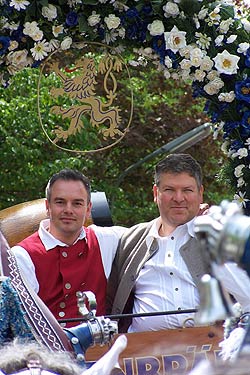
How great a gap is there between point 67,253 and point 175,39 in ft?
4.21

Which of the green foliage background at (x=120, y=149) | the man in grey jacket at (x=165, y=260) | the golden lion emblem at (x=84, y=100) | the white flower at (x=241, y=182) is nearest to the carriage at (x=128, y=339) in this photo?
the man in grey jacket at (x=165, y=260)

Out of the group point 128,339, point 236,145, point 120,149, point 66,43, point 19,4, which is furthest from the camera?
point 120,149

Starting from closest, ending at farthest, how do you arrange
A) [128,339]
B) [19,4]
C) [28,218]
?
[128,339], [19,4], [28,218]

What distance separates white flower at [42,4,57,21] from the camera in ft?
16.0

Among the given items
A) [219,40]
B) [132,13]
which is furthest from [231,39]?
[132,13]

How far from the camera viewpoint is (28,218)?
5832mm

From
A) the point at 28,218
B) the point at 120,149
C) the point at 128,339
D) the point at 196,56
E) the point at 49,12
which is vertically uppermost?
the point at 120,149

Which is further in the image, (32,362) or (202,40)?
(202,40)

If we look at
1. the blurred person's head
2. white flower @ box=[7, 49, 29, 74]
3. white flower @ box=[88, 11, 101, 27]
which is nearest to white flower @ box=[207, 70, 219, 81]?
white flower @ box=[88, 11, 101, 27]

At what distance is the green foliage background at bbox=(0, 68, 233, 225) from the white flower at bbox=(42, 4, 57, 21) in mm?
4551

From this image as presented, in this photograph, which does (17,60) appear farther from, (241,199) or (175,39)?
(241,199)

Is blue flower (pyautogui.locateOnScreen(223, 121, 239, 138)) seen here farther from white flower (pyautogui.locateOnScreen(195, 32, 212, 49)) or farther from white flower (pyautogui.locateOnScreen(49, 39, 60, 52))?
white flower (pyautogui.locateOnScreen(49, 39, 60, 52))

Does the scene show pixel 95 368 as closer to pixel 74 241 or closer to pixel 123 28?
pixel 74 241

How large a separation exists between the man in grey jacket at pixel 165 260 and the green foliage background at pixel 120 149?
4483mm
